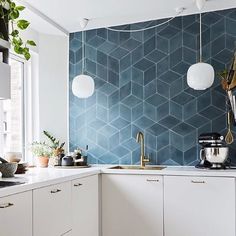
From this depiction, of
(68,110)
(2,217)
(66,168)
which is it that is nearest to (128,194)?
(66,168)

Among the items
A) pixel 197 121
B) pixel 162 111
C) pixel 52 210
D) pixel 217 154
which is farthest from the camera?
pixel 162 111

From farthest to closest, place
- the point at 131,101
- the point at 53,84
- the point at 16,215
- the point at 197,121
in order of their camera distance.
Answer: the point at 53,84 < the point at 131,101 < the point at 197,121 < the point at 16,215

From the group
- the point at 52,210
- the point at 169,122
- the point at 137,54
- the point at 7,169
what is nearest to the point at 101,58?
the point at 137,54

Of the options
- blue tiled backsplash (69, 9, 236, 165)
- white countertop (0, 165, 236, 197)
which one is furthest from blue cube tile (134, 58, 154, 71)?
white countertop (0, 165, 236, 197)

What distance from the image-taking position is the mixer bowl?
301 cm

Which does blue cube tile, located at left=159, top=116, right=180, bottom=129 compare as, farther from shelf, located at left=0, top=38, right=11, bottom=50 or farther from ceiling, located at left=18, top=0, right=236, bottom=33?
shelf, located at left=0, top=38, right=11, bottom=50

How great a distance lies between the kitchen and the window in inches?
0.4

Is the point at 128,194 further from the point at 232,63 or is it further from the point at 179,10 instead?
the point at 179,10

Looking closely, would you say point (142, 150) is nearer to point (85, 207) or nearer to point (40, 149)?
point (85, 207)

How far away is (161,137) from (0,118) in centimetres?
149

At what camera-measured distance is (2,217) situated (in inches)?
71.2

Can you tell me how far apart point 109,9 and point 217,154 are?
1.59 m

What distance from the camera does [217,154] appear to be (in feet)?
9.86

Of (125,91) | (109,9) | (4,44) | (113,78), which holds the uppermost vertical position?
(109,9)
